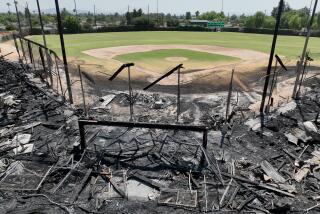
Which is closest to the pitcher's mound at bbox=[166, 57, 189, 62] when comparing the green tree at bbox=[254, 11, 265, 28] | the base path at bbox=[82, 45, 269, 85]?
the base path at bbox=[82, 45, 269, 85]

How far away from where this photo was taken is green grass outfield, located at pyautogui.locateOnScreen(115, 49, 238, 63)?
34281 millimetres

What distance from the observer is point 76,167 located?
10.7m

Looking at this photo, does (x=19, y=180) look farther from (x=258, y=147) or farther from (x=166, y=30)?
(x=166, y=30)

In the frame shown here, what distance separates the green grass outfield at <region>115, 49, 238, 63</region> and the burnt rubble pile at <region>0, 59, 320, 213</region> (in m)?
19.3

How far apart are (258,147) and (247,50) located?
105 ft

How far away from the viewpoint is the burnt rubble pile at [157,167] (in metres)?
8.98

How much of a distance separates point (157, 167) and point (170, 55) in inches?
1084

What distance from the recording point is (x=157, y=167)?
10.9 meters

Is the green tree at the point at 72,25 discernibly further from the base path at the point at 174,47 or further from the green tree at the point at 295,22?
the green tree at the point at 295,22

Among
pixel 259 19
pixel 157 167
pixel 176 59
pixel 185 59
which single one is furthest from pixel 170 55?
pixel 259 19

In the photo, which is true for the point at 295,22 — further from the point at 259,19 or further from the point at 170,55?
the point at 170,55

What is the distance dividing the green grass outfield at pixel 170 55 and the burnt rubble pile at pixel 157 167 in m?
19.3

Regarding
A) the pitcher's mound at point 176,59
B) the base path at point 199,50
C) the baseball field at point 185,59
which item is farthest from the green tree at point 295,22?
the pitcher's mound at point 176,59

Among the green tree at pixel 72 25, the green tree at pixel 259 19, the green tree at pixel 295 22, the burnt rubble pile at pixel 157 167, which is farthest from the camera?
the green tree at pixel 259 19
